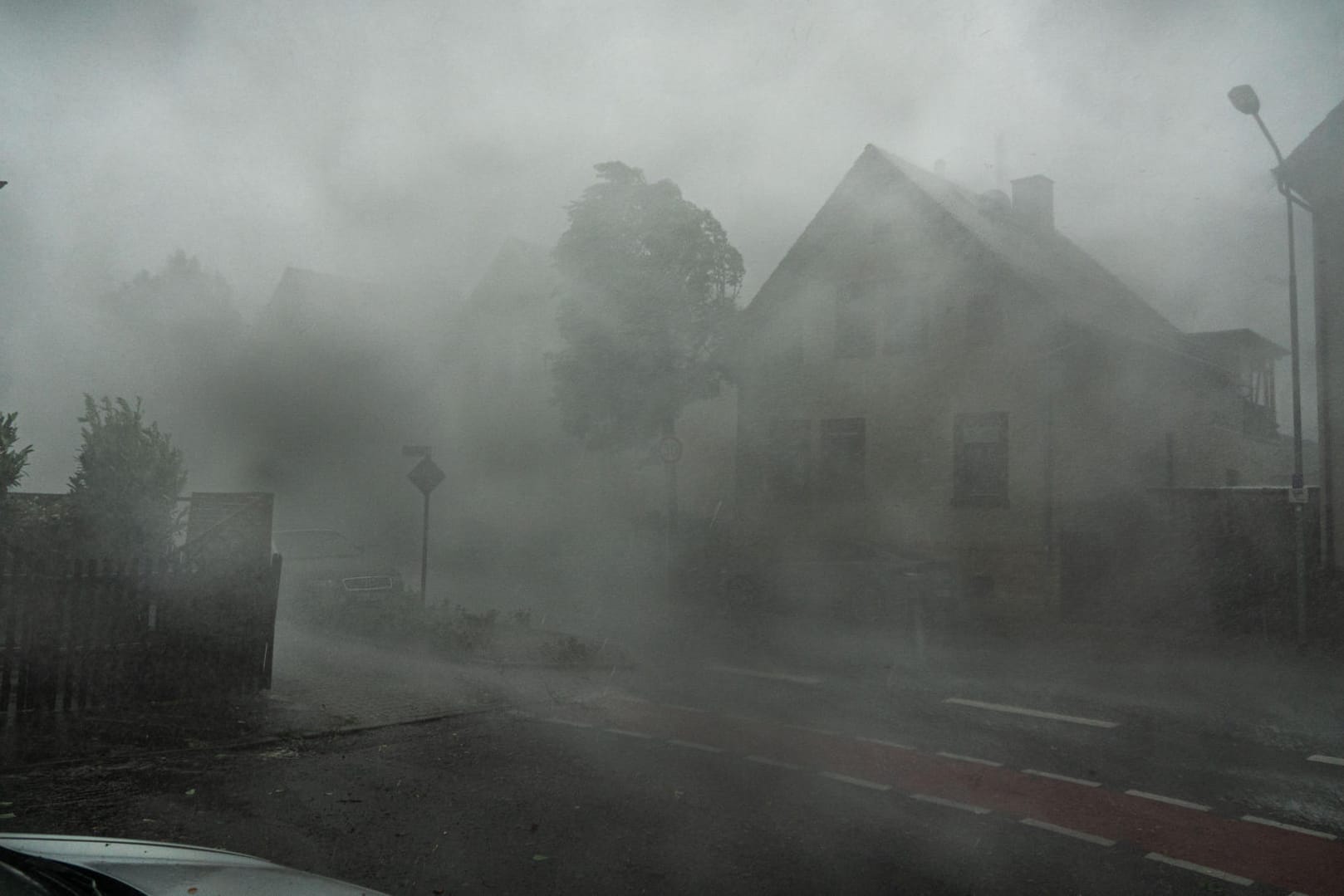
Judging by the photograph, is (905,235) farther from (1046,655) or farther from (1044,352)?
(1046,655)

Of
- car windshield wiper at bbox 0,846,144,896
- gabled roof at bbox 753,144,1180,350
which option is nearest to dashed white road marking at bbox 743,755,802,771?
car windshield wiper at bbox 0,846,144,896

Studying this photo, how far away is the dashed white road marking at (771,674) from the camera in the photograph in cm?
493

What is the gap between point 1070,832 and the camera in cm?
254

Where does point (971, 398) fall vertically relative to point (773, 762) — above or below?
above

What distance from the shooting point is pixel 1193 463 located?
7.88 meters

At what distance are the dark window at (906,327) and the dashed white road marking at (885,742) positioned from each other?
14.7 ft

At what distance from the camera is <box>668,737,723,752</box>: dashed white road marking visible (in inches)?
135

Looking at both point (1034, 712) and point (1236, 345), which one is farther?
point (1236, 345)

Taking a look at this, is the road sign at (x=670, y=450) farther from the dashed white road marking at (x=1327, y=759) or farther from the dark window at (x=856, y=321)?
the dashed white road marking at (x=1327, y=759)

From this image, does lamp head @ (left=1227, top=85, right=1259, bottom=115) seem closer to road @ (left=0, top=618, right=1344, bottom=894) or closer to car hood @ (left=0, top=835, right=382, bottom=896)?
road @ (left=0, top=618, right=1344, bottom=894)

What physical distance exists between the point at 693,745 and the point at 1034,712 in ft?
5.84

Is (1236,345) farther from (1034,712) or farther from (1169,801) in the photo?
(1169,801)

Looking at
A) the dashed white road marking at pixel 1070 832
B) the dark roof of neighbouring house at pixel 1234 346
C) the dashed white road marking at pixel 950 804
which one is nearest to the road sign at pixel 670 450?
the dark roof of neighbouring house at pixel 1234 346

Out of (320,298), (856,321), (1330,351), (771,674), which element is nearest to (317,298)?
(320,298)
